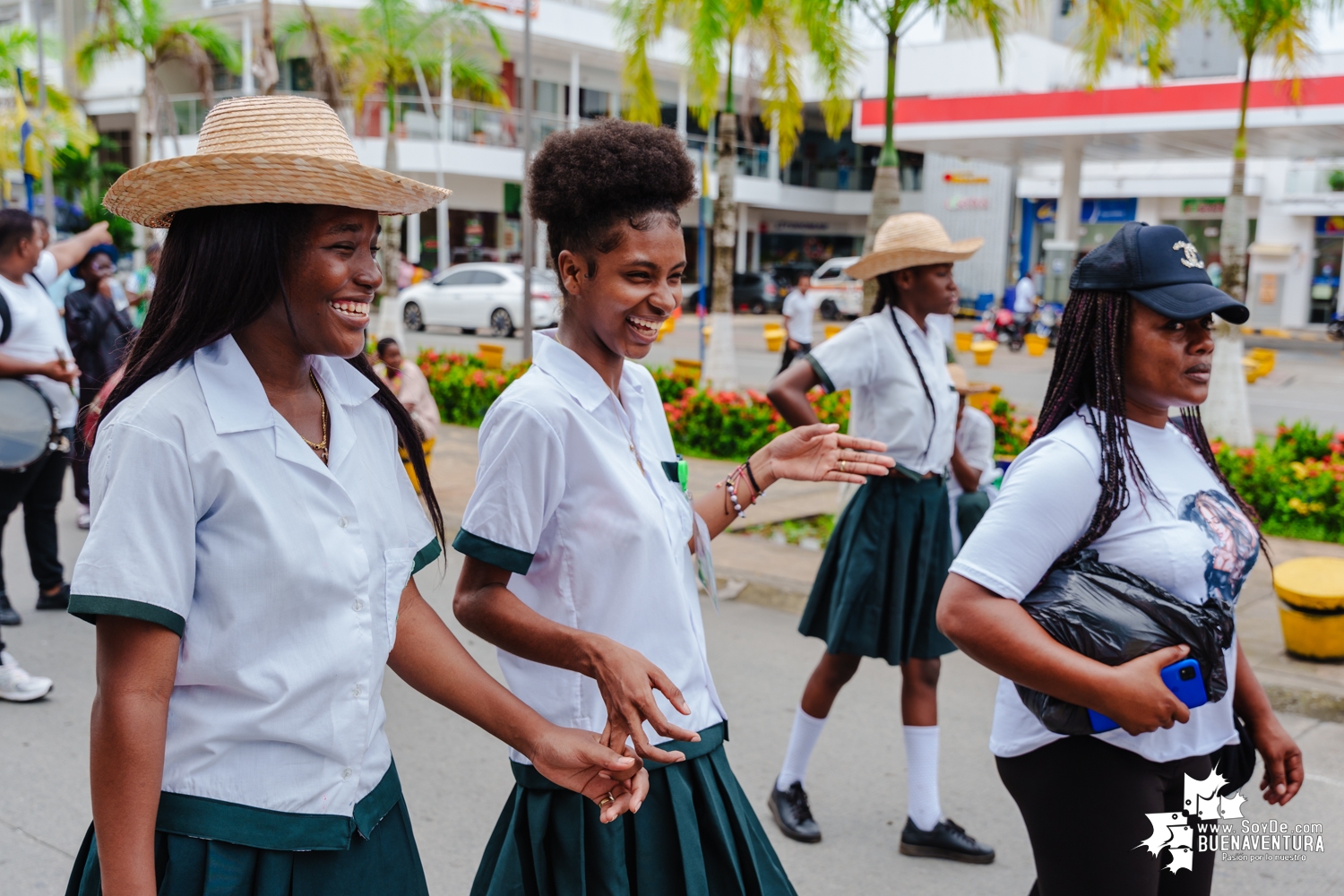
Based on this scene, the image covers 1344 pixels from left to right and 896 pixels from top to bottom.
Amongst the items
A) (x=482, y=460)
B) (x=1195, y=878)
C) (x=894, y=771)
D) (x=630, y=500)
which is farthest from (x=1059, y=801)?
(x=894, y=771)

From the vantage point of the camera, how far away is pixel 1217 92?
69.4ft

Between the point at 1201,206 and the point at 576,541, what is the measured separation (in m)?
34.6

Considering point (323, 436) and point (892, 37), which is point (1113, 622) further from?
point (892, 37)

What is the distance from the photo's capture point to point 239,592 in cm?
160

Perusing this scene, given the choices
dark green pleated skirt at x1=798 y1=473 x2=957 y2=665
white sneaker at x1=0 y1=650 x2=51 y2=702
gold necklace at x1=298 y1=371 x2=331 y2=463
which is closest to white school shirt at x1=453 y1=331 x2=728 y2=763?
gold necklace at x1=298 y1=371 x2=331 y2=463

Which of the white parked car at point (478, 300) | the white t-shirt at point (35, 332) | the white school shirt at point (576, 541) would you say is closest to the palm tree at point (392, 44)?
the white parked car at point (478, 300)

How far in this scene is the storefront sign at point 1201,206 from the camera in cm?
3216

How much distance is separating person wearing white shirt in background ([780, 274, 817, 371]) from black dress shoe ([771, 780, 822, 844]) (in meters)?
12.8

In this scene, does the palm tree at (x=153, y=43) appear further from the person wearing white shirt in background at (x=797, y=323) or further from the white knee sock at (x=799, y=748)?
the white knee sock at (x=799, y=748)

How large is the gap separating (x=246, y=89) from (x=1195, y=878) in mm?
35392

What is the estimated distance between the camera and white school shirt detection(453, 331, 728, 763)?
2.10 metres

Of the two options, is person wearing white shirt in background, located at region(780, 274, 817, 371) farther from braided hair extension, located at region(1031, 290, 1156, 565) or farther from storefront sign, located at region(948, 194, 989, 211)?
storefront sign, located at region(948, 194, 989, 211)

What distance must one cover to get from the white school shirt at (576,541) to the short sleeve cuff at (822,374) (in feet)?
6.27

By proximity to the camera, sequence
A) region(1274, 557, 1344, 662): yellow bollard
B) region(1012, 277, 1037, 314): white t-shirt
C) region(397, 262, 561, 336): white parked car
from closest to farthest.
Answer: region(1274, 557, 1344, 662): yellow bollard → region(1012, 277, 1037, 314): white t-shirt → region(397, 262, 561, 336): white parked car
